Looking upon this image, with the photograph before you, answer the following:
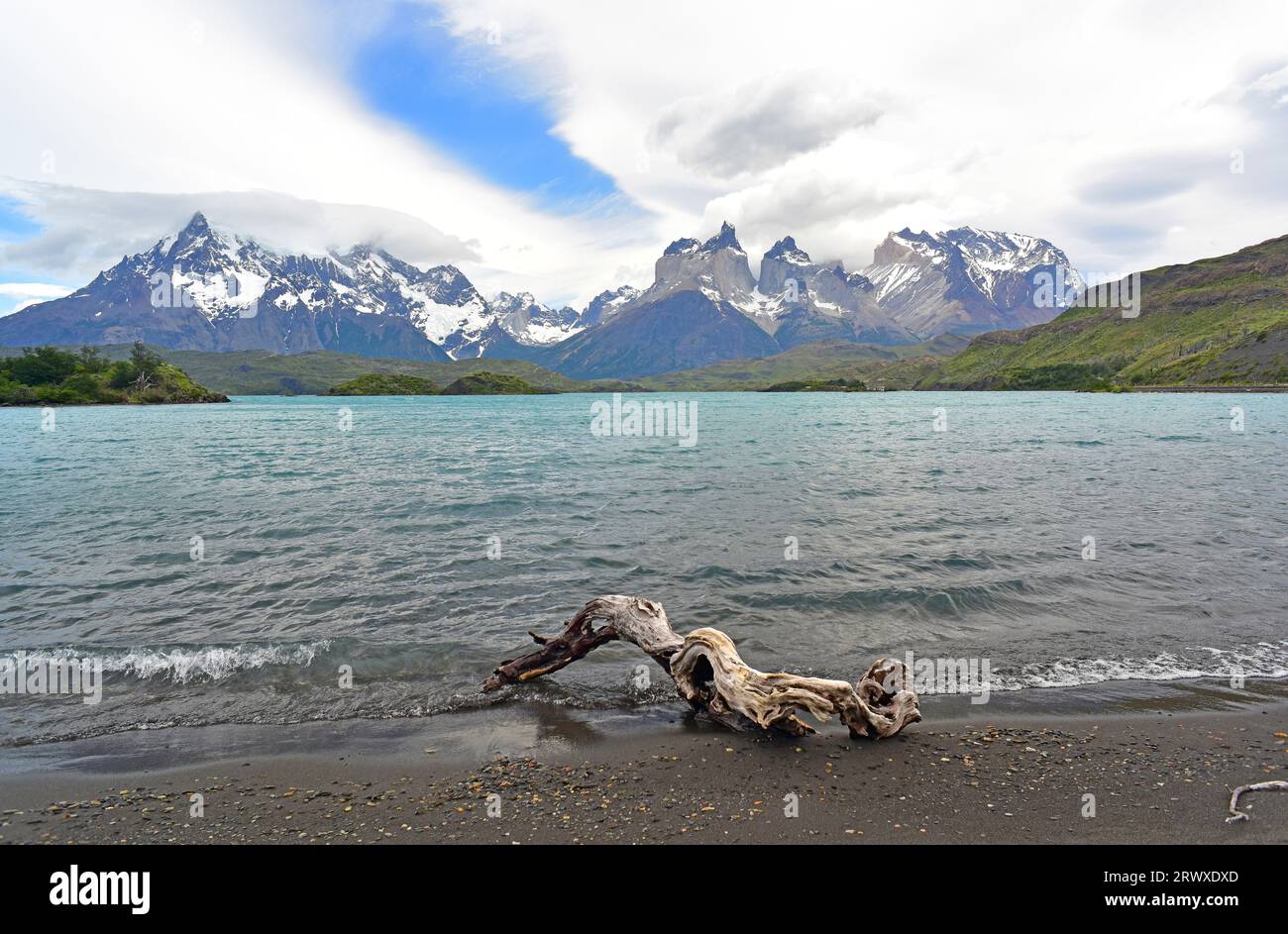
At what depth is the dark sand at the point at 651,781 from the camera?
9.63m

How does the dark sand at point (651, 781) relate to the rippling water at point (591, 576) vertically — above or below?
below

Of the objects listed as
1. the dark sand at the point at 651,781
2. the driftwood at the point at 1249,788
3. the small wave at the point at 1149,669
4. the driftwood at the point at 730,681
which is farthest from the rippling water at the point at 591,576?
the driftwood at the point at 1249,788

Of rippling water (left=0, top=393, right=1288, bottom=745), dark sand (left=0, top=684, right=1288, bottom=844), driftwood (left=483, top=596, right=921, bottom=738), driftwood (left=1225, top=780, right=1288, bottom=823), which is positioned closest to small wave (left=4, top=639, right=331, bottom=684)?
rippling water (left=0, top=393, right=1288, bottom=745)

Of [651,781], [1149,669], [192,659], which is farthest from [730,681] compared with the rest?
[192,659]

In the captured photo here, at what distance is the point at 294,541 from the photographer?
3086 cm

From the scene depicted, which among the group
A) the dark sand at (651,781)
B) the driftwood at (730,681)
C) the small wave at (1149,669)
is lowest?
the dark sand at (651,781)

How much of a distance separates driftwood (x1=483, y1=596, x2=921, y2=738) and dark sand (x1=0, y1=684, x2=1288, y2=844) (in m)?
0.48

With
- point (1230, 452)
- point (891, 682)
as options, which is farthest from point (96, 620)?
point (1230, 452)

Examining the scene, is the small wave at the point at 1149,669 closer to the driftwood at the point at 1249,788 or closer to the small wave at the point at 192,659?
the driftwood at the point at 1249,788

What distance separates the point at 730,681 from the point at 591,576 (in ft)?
41.7

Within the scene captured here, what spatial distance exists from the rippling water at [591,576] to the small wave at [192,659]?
0.09 meters

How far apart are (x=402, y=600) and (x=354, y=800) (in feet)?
40.6

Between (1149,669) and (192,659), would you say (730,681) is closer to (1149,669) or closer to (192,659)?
(1149,669)

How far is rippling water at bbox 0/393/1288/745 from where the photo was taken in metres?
16.6
